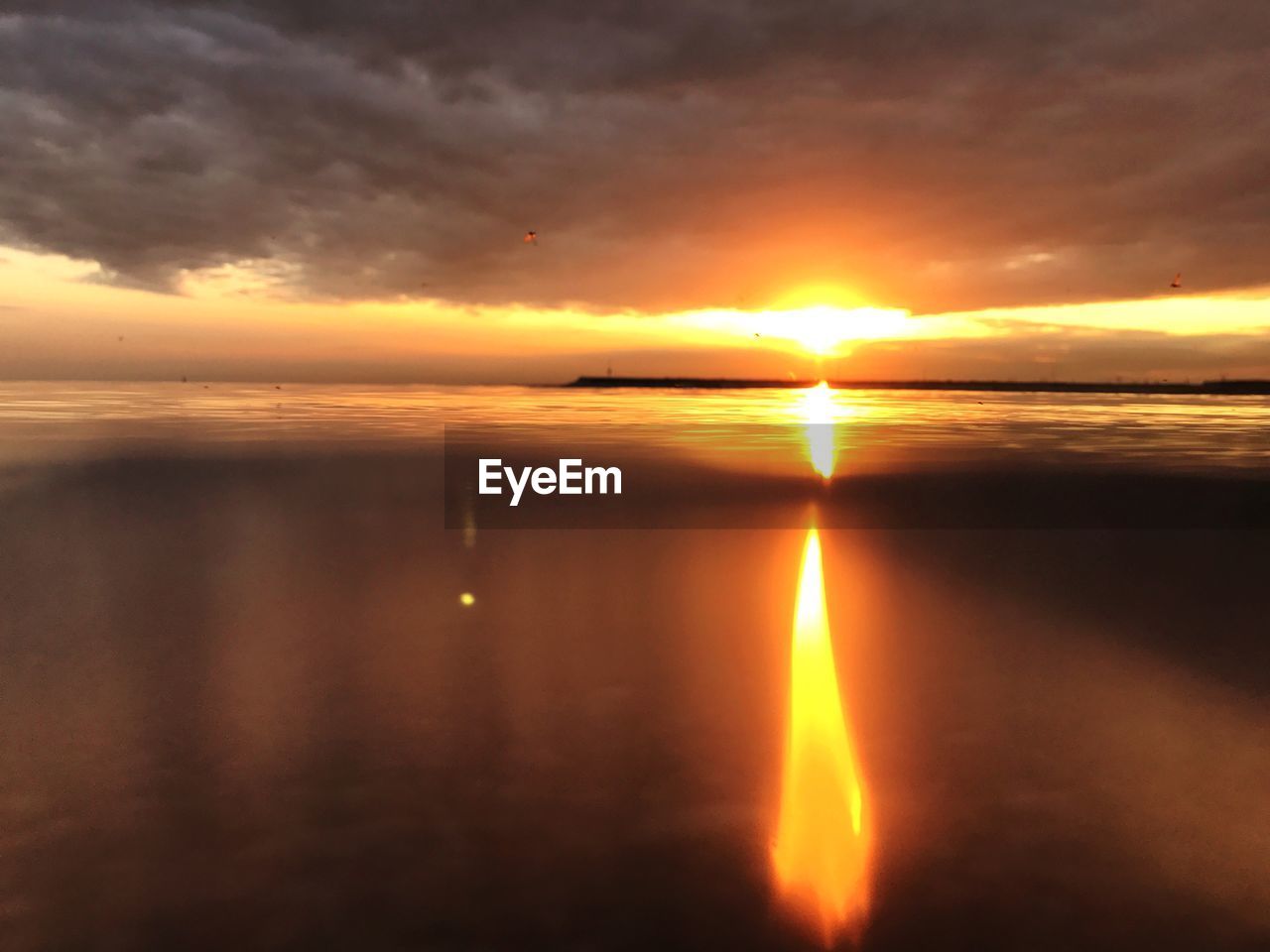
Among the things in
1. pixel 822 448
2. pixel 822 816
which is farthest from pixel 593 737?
pixel 822 448

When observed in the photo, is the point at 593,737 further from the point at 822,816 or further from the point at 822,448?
the point at 822,448

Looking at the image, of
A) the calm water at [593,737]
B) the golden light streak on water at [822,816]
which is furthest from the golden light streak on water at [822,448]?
the golden light streak on water at [822,816]

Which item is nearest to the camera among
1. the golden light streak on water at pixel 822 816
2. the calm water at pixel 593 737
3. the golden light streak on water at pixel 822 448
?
the calm water at pixel 593 737

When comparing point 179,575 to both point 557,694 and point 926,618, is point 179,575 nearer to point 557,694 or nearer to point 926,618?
point 557,694

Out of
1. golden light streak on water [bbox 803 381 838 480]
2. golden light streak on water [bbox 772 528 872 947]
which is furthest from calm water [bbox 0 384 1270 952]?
golden light streak on water [bbox 803 381 838 480]

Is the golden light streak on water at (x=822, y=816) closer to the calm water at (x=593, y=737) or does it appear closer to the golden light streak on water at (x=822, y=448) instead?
the calm water at (x=593, y=737)

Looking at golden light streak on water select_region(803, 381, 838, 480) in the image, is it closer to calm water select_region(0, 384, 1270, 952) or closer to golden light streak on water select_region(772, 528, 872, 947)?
calm water select_region(0, 384, 1270, 952)

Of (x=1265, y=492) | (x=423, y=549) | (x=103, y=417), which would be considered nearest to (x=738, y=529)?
(x=423, y=549)
